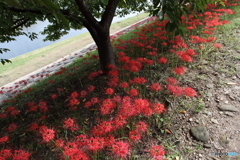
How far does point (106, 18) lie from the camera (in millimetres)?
3152

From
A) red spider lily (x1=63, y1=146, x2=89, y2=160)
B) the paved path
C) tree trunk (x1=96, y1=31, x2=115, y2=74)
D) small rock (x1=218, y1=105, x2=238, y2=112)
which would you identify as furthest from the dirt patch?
the paved path

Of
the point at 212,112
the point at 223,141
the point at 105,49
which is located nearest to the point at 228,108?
the point at 212,112

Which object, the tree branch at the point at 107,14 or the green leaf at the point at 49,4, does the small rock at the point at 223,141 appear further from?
the tree branch at the point at 107,14

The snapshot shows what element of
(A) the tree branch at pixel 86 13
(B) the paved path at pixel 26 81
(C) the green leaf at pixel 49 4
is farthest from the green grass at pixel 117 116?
(B) the paved path at pixel 26 81

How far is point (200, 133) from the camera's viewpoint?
84.7 inches

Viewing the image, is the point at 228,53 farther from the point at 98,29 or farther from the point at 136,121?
the point at 98,29

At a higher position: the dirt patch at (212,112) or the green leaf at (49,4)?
the green leaf at (49,4)

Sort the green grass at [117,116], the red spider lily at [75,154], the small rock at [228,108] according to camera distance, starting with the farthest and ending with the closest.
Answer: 1. the small rock at [228,108]
2. the green grass at [117,116]
3. the red spider lily at [75,154]

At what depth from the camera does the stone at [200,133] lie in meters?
2.09

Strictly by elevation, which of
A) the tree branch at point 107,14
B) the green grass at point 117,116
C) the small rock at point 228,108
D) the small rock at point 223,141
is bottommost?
the small rock at point 223,141

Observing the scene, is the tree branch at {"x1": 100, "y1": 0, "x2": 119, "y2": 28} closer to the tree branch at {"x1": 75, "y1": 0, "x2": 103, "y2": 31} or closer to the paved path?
the tree branch at {"x1": 75, "y1": 0, "x2": 103, "y2": 31}

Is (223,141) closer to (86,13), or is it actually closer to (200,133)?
(200,133)

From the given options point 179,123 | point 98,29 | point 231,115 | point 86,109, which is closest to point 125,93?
point 86,109

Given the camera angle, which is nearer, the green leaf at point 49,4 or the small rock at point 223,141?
the green leaf at point 49,4
